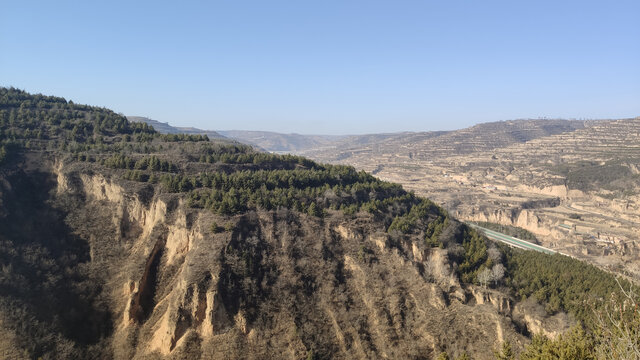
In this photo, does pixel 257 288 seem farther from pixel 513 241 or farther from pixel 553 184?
pixel 553 184

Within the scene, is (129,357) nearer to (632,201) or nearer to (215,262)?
(215,262)

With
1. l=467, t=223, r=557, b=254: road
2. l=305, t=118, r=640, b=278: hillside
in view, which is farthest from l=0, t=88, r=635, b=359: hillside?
l=305, t=118, r=640, b=278: hillside

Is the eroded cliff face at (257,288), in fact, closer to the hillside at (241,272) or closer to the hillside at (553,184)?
the hillside at (241,272)

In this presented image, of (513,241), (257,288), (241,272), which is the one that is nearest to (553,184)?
(513,241)

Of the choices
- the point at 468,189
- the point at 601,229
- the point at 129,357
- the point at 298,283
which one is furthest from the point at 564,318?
the point at 468,189

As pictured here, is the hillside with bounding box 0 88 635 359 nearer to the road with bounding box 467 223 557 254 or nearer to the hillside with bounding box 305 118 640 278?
the road with bounding box 467 223 557 254

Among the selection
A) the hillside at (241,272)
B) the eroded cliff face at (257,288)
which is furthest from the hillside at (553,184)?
the eroded cliff face at (257,288)
